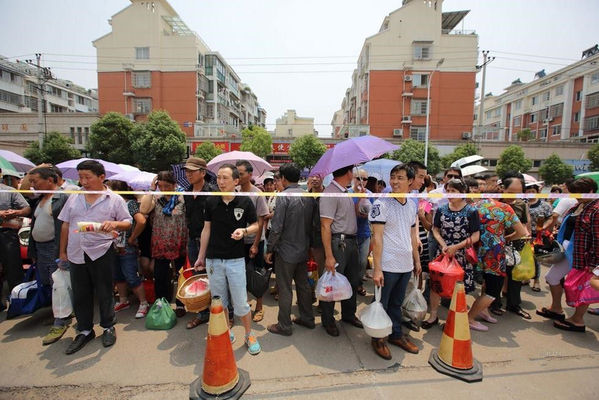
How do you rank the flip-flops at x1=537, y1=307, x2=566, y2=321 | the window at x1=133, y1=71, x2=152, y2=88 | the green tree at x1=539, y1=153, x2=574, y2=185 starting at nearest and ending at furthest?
the flip-flops at x1=537, y1=307, x2=566, y2=321 → the green tree at x1=539, y1=153, x2=574, y2=185 → the window at x1=133, y1=71, x2=152, y2=88

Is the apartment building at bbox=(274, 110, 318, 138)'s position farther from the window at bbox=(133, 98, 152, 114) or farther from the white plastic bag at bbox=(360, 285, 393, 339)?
the white plastic bag at bbox=(360, 285, 393, 339)

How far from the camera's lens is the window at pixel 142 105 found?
3588 cm

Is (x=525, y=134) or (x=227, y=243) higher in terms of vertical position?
(x=525, y=134)

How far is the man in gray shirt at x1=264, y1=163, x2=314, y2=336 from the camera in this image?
3383 millimetres

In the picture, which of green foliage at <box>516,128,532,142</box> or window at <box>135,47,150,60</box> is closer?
window at <box>135,47,150,60</box>

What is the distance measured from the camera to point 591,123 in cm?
3691

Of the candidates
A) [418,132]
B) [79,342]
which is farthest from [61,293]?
[418,132]

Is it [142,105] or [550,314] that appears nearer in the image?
[550,314]

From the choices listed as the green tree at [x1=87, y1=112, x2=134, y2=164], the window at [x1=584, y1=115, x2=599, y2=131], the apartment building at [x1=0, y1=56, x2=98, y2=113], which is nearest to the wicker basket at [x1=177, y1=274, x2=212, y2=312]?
the green tree at [x1=87, y1=112, x2=134, y2=164]

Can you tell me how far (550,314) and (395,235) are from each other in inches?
109

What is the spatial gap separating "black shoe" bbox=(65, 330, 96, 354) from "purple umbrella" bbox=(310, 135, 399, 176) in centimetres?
318

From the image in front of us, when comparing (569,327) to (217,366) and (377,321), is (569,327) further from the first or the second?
(217,366)

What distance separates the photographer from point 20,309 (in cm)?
356

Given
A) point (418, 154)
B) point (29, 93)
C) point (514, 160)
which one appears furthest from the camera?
point (29, 93)
